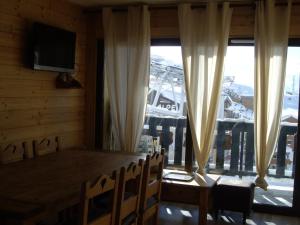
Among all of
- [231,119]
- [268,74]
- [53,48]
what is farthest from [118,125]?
[268,74]

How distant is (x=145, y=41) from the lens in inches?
183

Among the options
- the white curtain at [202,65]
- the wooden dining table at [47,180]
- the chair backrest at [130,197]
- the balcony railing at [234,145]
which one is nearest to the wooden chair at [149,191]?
the chair backrest at [130,197]

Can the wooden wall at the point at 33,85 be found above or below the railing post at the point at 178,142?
above

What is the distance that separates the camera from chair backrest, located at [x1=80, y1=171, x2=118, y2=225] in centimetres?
206

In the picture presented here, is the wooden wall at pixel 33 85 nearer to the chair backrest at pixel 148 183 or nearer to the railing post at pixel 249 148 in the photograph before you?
the chair backrest at pixel 148 183

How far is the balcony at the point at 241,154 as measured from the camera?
449 centimetres

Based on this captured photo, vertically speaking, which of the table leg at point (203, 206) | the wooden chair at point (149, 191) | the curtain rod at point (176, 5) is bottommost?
the table leg at point (203, 206)

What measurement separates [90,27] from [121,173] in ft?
9.82

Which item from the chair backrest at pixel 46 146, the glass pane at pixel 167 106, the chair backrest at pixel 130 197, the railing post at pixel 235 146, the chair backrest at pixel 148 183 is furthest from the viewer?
the glass pane at pixel 167 106

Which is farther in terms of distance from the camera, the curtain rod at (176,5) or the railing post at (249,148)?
the railing post at (249,148)

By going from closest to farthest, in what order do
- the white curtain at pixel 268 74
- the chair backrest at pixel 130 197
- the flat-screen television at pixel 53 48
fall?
the chair backrest at pixel 130 197, the flat-screen television at pixel 53 48, the white curtain at pixel 268 74

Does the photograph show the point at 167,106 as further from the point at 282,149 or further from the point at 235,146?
the point at 282,149

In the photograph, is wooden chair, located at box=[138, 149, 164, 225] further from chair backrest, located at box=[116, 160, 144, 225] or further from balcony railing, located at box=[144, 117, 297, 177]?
balcony railing, located at box=[144, 117, 297, 177]

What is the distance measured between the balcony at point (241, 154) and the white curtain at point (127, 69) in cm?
42
